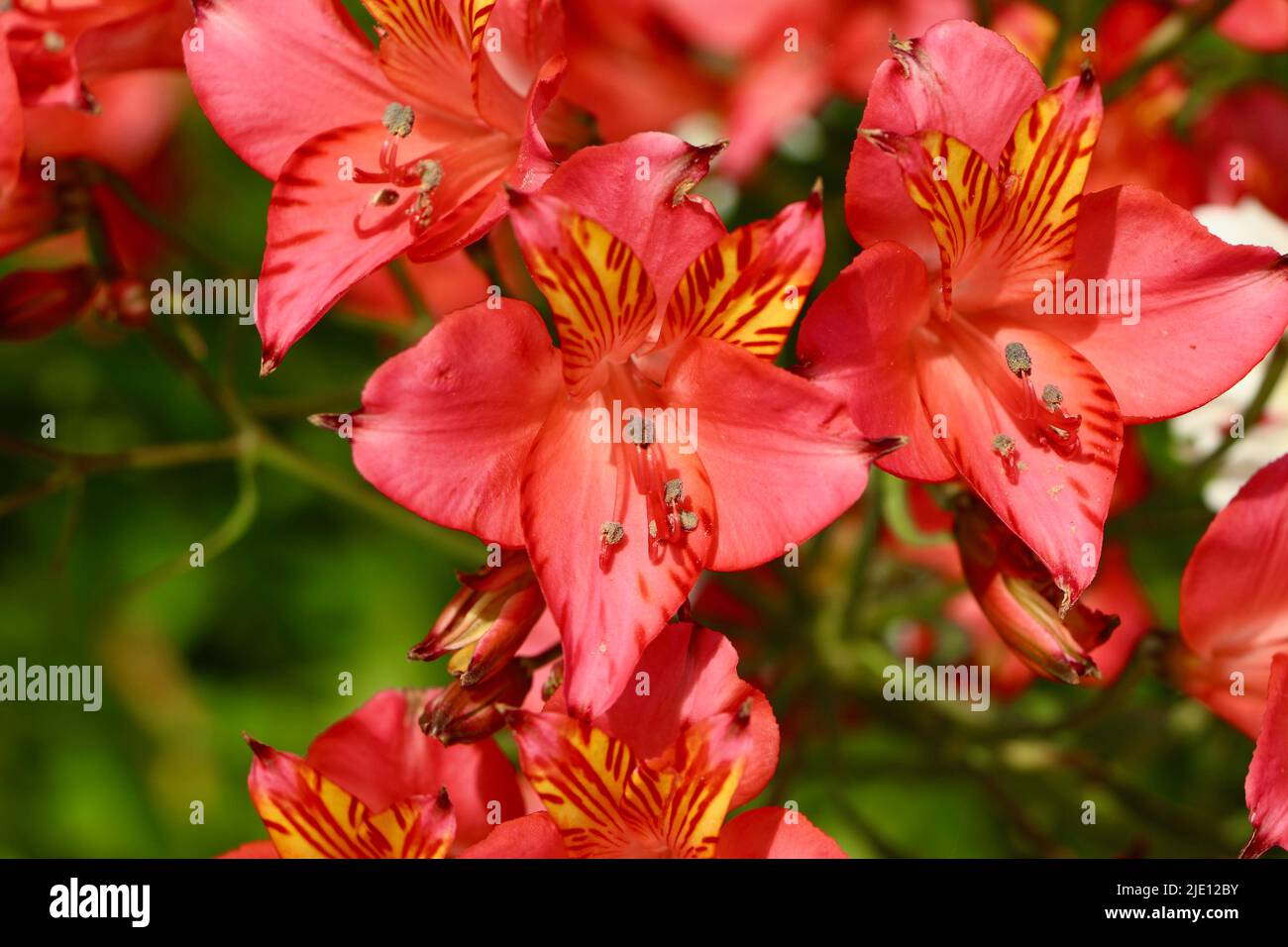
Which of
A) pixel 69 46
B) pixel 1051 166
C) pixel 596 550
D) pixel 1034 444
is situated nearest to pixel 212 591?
pixel 69 46

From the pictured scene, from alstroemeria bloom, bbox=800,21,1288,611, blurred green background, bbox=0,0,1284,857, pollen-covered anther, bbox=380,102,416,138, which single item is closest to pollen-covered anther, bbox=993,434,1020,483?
alstroemeria bloom, bbox=800,21,1288,611

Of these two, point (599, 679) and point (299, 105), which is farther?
point (299, 105)

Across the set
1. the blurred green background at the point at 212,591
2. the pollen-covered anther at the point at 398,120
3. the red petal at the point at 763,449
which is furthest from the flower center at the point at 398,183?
the blurred green background at the point at 212,591

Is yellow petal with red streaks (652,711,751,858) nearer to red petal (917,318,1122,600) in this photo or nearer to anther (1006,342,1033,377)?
red petal (917,318,1122,600)

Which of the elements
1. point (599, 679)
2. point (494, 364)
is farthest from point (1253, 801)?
point (494, 364)

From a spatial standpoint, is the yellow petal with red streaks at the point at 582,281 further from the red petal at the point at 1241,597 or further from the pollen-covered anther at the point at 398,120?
the red petal at the point at 1241,597
